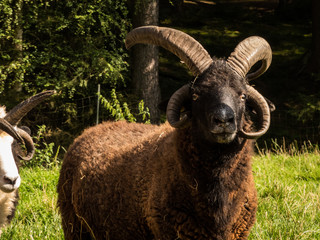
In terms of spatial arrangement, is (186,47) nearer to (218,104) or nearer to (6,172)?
(218,104)

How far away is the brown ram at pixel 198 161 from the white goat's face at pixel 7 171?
131 centimetres

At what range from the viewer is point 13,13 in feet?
34.6

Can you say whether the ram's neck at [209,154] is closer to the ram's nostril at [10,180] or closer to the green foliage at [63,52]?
the ram's nostril at [10,180]

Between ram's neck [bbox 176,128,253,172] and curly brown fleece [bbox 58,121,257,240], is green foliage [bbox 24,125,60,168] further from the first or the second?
ram's neck [bbox 176,128,253,172]

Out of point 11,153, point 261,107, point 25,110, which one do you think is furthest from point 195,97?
point 25,110

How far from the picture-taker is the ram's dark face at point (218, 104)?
3.18m

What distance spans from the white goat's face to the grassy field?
1.95 ft

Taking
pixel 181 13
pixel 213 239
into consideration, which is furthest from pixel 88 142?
pixel 181 13

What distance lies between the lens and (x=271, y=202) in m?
5.34

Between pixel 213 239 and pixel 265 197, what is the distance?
2.40 metres

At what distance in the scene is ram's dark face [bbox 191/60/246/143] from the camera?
318cm

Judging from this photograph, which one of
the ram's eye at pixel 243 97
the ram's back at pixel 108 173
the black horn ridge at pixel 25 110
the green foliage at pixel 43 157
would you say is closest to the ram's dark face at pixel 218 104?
the ram's eye at pixel 243 97

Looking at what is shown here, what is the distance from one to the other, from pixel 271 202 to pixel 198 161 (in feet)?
7.39

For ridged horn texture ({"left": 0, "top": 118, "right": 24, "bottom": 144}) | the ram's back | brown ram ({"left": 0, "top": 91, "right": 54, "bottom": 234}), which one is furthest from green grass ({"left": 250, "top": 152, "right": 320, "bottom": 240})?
ridged horn texture ({"left": 0, "top": 118, "right": 24, "bottom": 144})
